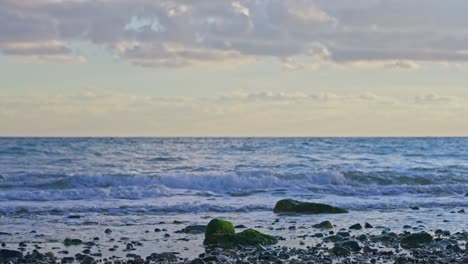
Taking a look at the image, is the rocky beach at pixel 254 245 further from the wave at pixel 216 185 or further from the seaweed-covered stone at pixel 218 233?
the wave at pixel 216 185

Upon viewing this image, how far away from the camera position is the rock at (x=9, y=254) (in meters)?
13.1

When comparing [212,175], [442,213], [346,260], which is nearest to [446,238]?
[346,260]

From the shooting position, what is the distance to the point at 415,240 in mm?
14812

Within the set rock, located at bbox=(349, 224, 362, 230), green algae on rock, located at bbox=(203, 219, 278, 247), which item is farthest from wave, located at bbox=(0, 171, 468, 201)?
Answer: green algae on rock, located at bbox=(203, 219, 278, 247)

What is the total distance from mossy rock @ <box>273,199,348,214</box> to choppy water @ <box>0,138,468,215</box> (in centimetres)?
111

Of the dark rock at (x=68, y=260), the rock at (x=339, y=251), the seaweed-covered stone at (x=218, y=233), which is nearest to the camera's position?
the dark rock at (x=68, y=260)

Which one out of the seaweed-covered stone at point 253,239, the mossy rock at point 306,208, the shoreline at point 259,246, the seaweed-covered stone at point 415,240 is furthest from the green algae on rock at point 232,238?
the mossy rock at point 306,208

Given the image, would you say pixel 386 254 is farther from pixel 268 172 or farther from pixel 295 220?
pixel 268 172

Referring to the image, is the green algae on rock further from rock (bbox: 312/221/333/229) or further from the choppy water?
the choppy water

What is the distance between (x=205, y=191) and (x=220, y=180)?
11.2 feet

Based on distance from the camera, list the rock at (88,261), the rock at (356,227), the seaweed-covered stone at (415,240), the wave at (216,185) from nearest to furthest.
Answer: the rock at (88,261), the seaweed-covered stone at (415,240), the rock at (356,227), the wave at (216,185)

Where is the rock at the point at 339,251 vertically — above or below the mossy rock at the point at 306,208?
below

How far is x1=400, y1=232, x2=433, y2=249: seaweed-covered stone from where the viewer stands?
14.7 m

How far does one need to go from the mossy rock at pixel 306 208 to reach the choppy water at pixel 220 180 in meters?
1.11
